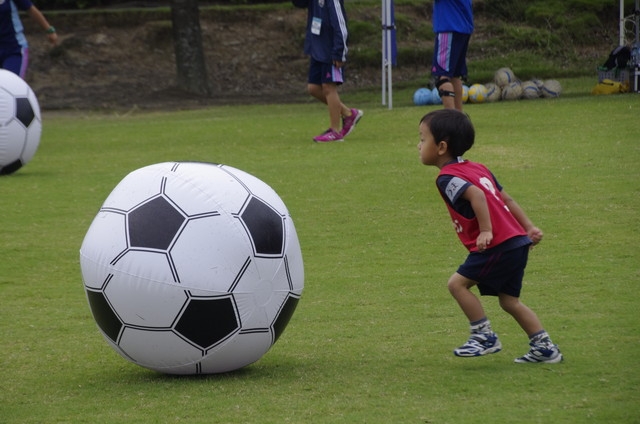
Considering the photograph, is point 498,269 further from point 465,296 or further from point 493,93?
point 493,93

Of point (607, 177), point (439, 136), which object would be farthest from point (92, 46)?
point (439, 136)

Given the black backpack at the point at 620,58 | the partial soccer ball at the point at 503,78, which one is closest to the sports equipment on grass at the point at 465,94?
the partial soccer ball at the point at 503,78

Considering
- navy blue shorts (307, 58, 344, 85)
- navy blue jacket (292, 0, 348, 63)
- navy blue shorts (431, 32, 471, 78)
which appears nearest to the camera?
navy blue shorts (431, 32, 471, 78)

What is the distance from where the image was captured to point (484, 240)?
487cm

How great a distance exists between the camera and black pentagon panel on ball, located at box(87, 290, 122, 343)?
4906 millimetres

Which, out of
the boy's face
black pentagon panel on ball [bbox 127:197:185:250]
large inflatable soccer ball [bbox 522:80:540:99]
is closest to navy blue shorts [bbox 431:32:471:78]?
large inflatable soccer ball [bbox 522:80:540:99]

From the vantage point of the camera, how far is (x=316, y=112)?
1770 centimetres

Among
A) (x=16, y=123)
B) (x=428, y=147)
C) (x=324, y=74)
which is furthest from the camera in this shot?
(x=324, y=74)

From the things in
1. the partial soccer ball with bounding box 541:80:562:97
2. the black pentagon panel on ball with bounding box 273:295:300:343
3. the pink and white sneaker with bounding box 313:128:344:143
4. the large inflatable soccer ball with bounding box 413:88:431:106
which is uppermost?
the black pentagon panel on ball with bounding box 273:295:300:343

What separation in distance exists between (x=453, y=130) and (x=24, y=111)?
7.13 m

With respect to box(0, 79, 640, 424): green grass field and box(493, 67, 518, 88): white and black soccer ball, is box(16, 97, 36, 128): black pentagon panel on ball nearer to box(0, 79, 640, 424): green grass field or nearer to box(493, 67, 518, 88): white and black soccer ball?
box(0, 79, 640, 424): green grass field

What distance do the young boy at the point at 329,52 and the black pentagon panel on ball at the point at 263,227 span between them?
8.09 meters

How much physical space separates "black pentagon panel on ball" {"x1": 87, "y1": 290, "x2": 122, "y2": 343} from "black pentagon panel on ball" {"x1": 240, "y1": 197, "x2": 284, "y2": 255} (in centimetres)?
72

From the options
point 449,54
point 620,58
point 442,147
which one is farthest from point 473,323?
point 620,58
